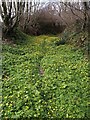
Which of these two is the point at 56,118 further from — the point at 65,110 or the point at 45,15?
the point at 45,15

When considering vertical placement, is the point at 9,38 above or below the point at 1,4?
below

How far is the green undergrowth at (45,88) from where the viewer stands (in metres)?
5.65

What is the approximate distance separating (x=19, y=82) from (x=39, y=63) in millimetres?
3193

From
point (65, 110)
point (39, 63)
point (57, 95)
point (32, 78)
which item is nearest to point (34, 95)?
point (57, 95)

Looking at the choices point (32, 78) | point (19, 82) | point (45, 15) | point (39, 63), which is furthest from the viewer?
point (45, 15)

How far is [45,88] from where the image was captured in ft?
23.4

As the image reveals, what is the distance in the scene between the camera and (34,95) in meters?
6.46

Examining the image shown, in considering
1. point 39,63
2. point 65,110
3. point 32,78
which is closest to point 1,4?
point 39,63

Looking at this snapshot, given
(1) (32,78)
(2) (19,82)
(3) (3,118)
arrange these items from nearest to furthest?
(3) (3,118) → (2) (19,82) → (1) (32,78)

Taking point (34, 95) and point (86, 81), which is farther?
point (86, 81)

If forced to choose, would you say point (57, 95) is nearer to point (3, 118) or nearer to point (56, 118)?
point (56, 118)

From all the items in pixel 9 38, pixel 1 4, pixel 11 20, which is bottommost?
pixel 9 38

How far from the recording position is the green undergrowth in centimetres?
565

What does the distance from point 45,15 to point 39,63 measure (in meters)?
22.0
